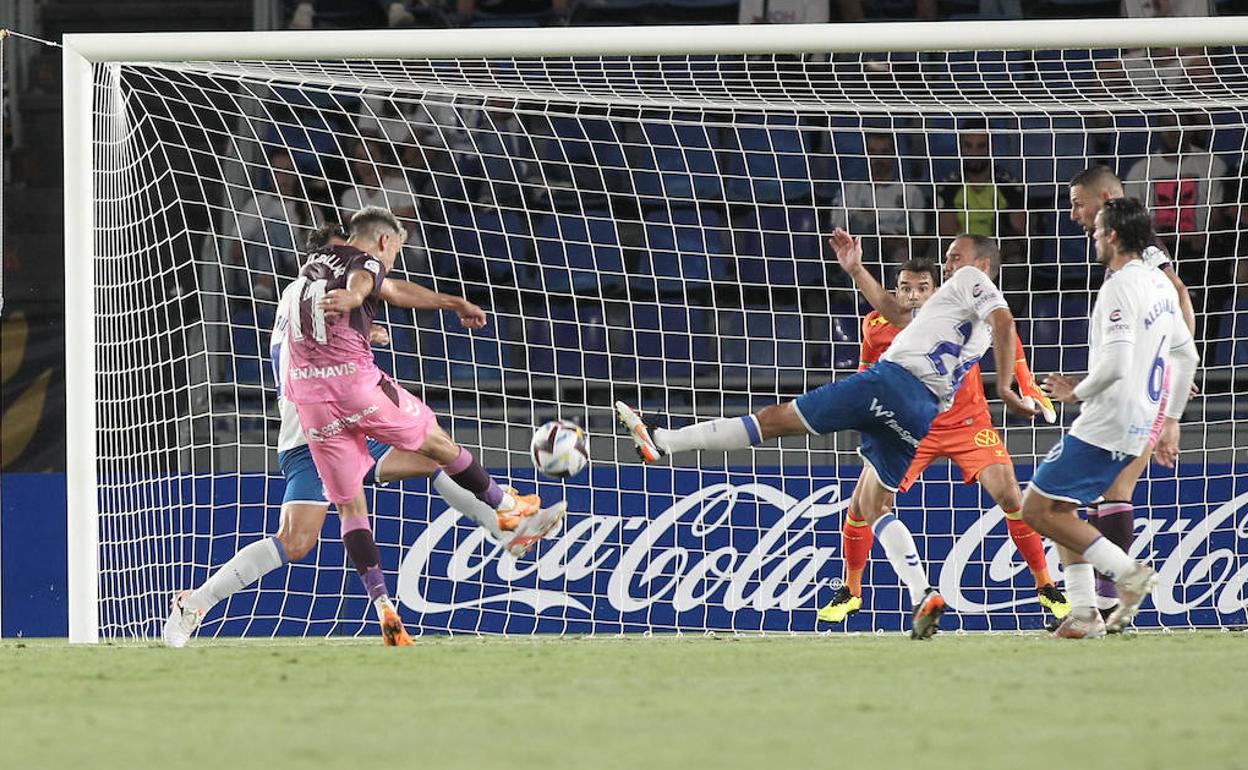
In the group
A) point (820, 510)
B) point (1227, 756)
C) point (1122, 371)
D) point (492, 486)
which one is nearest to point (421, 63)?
point (492, 486)

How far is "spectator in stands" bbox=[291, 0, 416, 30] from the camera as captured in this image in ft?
38.7

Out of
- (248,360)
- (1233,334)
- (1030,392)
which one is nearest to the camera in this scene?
(1030,392)

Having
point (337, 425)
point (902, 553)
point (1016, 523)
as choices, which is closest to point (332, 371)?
point (337, 425)

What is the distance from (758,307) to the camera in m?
10.8

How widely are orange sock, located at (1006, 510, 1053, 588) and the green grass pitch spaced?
1516 mm

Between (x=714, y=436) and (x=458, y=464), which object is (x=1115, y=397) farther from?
(x=458, y=464)

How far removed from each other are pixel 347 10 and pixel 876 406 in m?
6.42

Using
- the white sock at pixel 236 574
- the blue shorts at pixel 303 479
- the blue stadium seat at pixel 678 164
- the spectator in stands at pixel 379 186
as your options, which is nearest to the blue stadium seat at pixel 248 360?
the spectator in stands at pixel 379 186

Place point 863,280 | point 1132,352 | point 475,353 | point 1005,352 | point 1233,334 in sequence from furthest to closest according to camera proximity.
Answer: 1. point 475,353
2. point 1233,334
3. point 863,280
4. point 1005,352
5. point 1132,352

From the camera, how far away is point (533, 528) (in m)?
7.09

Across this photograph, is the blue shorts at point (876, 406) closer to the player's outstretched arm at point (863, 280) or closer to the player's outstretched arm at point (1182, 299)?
the player's outstretched arm at point (863, 280)

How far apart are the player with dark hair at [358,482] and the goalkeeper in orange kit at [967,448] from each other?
1602 millimetres

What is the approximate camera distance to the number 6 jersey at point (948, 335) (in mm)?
7070

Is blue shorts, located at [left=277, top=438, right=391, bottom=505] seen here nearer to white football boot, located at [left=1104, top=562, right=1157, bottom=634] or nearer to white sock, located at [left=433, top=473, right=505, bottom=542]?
white sock, located at [left=433, top=473, right=505, bottom=542]
